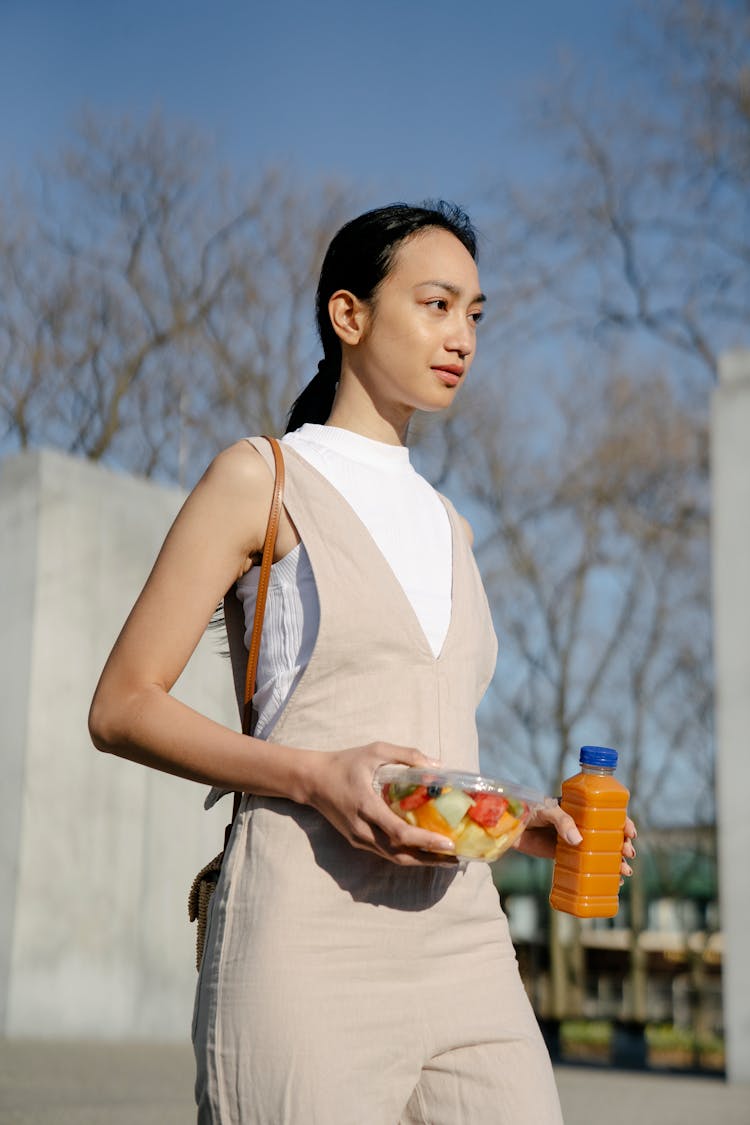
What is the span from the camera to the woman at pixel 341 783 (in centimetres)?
154

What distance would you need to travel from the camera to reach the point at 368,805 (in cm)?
147

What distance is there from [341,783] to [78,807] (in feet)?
26.8

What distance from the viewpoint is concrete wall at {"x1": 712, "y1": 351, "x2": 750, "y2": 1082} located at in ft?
26.5

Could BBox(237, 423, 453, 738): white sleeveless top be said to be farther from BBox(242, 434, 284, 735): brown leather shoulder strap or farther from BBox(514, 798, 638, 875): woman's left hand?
BBox(514, 798, 638, 875): woman's left hand

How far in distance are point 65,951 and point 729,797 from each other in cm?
433

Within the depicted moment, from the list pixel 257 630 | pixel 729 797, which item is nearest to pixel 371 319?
pixel 257 630

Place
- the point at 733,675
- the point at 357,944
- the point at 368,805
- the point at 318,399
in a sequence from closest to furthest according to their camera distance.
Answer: the point at 368,805 → the point at 357,944 → the point at 318,399 → the point at 733,675

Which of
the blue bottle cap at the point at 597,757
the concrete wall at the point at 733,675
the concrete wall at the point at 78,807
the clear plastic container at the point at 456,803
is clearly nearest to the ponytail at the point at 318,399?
the blue bottle cap at the point at 597,757

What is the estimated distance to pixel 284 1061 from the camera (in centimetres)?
152

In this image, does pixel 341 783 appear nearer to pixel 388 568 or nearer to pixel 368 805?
pixel 368 805

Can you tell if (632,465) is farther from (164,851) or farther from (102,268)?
(164,851)

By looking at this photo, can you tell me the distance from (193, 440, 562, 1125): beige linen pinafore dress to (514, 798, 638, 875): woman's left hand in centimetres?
11

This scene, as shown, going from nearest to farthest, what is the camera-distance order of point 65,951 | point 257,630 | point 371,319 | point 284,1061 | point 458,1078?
point 284,1061 < point 458,1078 < point 257,630 < point 371,319 < point 65,951

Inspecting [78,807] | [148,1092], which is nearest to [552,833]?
[148,1092]
